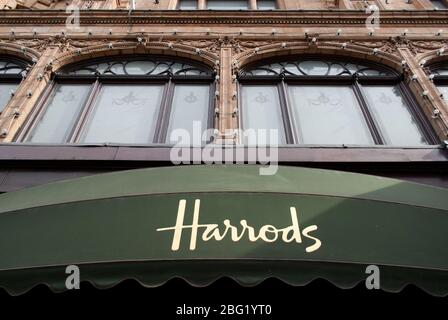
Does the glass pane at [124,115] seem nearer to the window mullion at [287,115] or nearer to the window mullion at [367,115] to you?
the window mullion at [287,115]

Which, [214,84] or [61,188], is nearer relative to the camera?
[61,188]

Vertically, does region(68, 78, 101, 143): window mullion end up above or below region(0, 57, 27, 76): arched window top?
below

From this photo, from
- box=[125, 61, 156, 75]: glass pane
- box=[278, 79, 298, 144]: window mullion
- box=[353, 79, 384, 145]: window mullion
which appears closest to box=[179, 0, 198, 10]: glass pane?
box=[125, 61, 156, 75]: glass pane

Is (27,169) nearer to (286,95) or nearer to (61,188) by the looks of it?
(61,188)

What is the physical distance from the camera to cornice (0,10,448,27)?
961 cm

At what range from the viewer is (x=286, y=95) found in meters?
7.97

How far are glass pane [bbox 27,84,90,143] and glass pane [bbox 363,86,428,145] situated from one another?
580 cm

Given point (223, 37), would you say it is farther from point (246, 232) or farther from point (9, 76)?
point (246, 232)

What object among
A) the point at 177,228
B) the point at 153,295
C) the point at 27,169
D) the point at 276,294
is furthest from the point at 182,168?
the point at 27,169

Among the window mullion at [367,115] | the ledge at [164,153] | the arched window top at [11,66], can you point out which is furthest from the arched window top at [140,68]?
the window mullion at [367,115]

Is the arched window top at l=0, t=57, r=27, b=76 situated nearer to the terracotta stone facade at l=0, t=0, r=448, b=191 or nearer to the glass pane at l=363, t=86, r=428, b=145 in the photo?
the terracotta stone facade at l=0, t=0, r=448, b=191

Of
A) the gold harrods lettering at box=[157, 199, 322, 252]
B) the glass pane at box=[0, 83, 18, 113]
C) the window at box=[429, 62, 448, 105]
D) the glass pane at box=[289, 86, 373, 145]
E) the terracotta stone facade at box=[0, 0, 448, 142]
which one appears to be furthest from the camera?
the terracotta stone facade at box=[0, 0, 448, 142]

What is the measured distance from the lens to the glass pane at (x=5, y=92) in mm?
7932

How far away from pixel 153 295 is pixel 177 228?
86 centimetres
